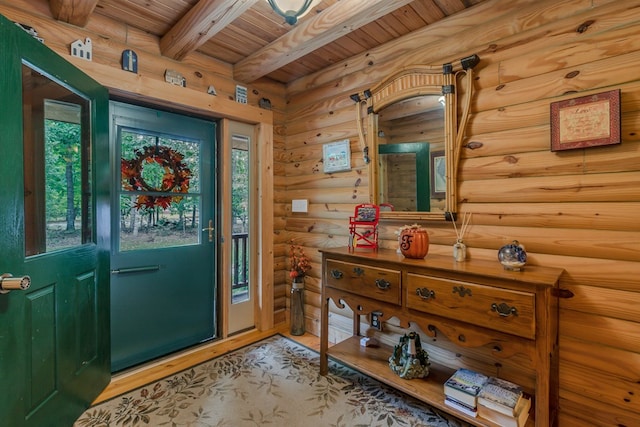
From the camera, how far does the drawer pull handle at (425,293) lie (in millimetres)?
1637

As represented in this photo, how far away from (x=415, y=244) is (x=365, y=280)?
39 centimetres

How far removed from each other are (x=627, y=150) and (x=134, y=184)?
3016 millimetres

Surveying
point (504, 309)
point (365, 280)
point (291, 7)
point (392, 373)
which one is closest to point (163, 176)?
point (291, 7)

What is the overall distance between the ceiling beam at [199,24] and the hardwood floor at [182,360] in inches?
95.1

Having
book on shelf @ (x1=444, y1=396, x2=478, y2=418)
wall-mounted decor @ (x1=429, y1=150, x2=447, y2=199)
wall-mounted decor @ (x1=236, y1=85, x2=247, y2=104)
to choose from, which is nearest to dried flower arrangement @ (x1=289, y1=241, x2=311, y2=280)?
wall-mounted decor @ (x1=429, y1=150, x2=447, y2=199)

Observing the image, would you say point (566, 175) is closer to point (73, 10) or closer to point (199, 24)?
point (199, 24)

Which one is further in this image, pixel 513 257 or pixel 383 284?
pixel 383 284

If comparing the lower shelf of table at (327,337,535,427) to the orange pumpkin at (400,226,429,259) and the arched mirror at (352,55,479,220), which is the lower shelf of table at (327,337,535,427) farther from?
the arched mirror at (352,55,479,220)

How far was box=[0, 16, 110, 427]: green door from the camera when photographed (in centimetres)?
127

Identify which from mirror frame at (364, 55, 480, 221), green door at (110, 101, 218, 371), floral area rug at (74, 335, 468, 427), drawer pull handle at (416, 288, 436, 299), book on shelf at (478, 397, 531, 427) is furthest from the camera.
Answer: green door at (110, 101, 218, 371)

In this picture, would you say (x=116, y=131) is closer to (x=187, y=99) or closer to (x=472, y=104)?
(x=187, y=99)

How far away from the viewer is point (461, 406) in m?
1.55

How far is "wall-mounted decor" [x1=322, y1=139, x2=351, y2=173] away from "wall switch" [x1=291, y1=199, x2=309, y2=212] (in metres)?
0.39

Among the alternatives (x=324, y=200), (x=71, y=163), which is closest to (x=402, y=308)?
(x=324, y=200)
